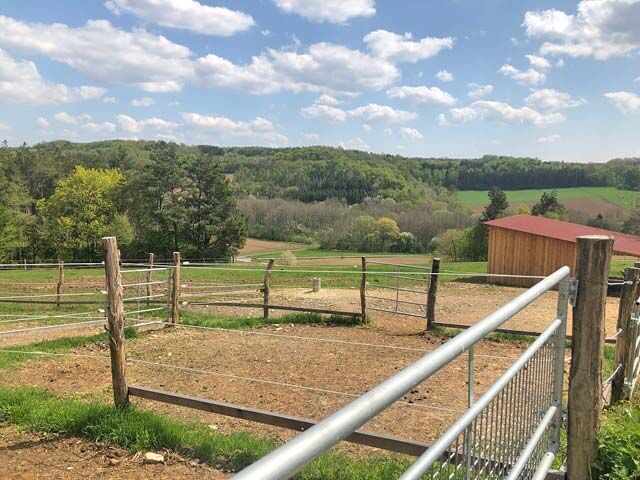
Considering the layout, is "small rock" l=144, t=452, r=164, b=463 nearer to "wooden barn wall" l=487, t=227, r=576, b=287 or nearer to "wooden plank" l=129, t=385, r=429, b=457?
"wooden plank" l=129, t=385, r=429, b=457

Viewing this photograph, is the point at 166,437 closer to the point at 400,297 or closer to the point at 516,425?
the point at 516,425

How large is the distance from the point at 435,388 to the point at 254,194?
89880 millimetres

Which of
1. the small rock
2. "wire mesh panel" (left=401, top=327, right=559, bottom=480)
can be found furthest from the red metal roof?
the small rock

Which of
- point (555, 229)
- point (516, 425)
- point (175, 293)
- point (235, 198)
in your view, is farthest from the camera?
point (235, 198)

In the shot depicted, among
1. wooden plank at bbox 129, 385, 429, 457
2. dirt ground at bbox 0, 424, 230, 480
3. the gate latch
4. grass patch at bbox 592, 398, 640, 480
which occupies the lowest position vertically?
dirt ground at bbox 0, 424, 230, 480

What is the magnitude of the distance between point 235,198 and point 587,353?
160 ft

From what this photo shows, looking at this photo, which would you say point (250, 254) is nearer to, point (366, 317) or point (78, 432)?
point (366, 317)

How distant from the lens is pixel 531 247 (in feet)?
67.6

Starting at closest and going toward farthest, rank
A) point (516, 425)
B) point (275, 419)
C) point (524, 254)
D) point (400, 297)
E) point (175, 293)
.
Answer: point (516, 425)
point (275, 419)
point (175, 293)
point (400, 297)
point (524, 254)

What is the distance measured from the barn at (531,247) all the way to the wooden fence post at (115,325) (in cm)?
1713

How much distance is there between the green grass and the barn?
36412 millimetres

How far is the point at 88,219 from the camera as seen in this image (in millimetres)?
48312

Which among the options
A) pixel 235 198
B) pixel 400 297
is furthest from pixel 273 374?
pixel 235 198

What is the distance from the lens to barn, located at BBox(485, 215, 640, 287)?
19.8 m
